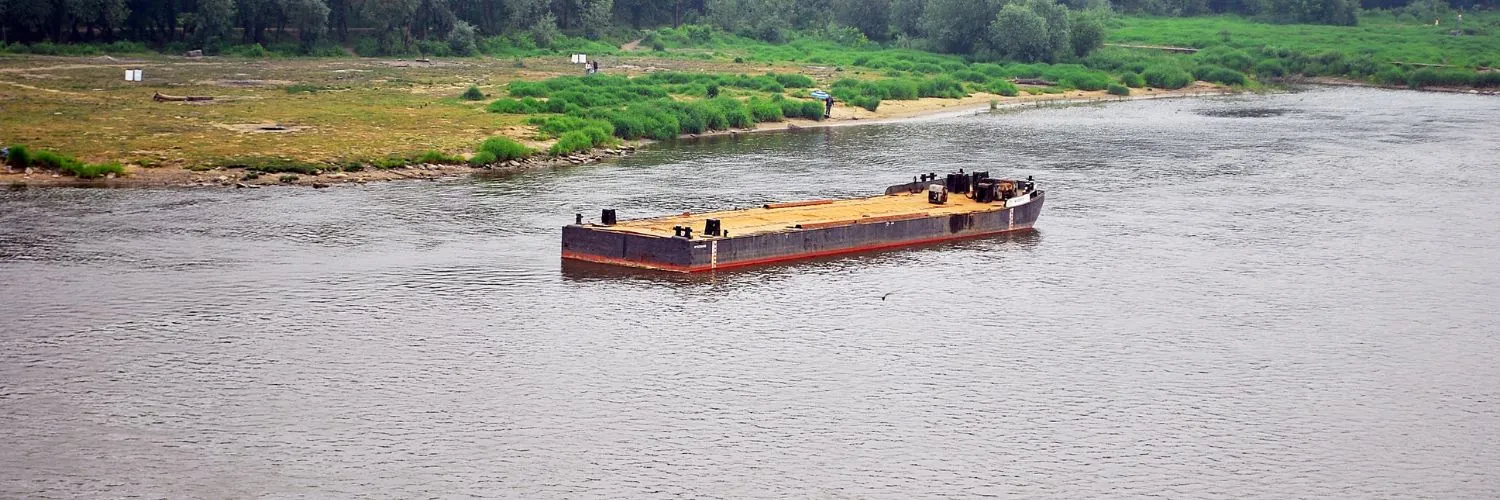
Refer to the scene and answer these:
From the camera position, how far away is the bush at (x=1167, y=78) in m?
124

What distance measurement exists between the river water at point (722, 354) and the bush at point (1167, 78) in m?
63.2

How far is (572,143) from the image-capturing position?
71688 mm

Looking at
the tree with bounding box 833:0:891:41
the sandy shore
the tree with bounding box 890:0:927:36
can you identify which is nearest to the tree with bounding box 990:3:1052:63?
the tree with bounding box 890:0:927:36

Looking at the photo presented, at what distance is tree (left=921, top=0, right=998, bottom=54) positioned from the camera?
13238 centimetres

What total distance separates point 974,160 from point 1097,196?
11.7m

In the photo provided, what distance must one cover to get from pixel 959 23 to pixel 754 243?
9015 cm

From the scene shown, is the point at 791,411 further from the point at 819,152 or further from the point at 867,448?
the point at 819,152

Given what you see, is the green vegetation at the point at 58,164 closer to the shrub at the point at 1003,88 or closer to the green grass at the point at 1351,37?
the shrub at the point at 1003,88

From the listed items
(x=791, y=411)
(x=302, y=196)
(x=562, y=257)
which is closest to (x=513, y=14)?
(x=302, y=196)

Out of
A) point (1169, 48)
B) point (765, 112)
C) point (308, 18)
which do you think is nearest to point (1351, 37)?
point (1169, 48)

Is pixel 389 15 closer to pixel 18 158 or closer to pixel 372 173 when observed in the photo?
pixel 372 173

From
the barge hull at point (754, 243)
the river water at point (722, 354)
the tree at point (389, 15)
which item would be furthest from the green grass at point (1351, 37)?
the barge hull at point (754, 243)

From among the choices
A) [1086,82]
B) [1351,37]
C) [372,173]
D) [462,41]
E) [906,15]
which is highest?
[906,15]

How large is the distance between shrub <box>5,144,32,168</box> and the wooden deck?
24.3m
